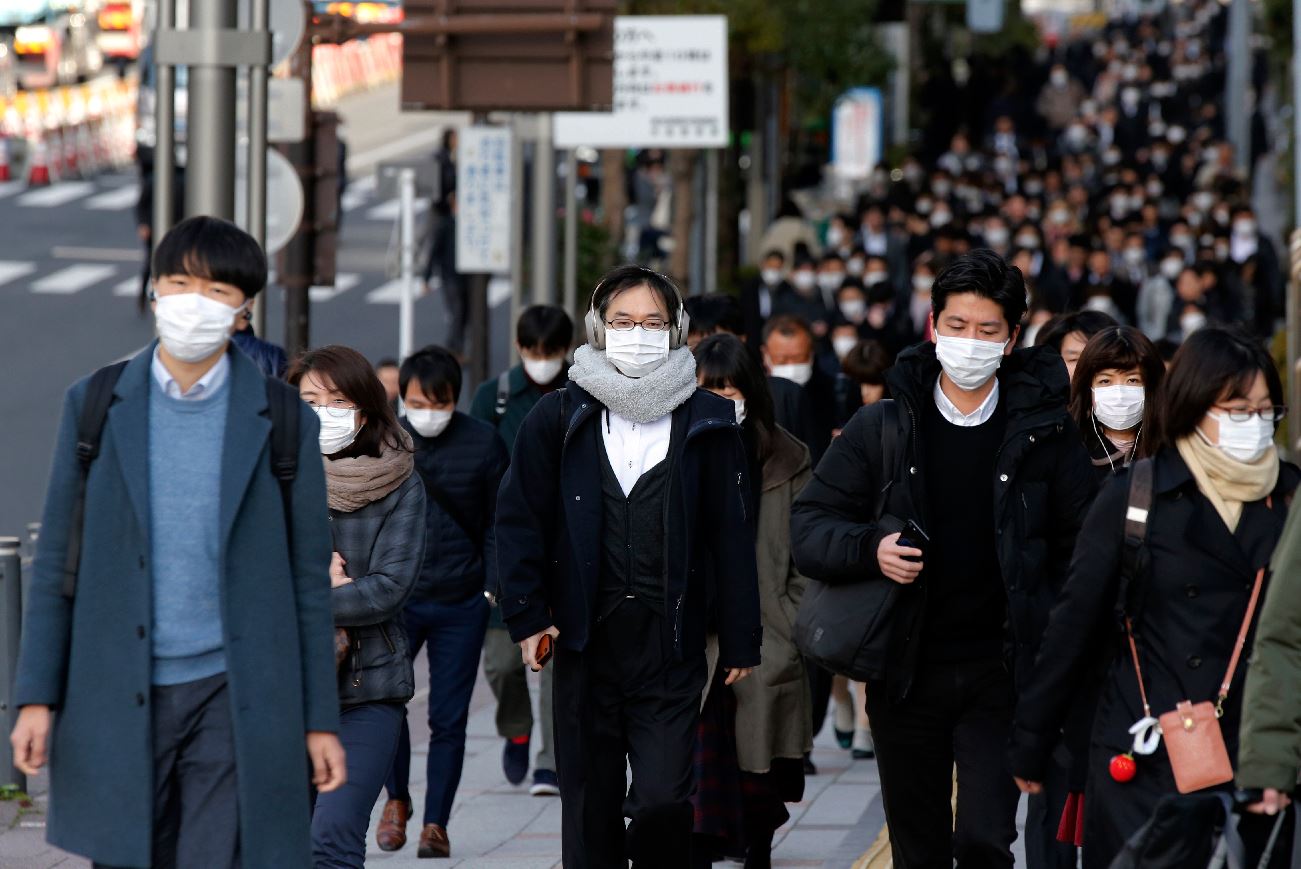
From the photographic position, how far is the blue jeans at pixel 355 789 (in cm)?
583

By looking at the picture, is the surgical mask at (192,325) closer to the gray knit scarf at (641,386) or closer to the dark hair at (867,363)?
the gray knit scarf at (641,386)

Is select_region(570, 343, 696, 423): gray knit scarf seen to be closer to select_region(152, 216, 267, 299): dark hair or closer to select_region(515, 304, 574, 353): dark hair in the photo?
select_region(152, 216, 267, 299): dark hair

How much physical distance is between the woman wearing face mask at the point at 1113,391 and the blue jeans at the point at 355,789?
2.08 metres

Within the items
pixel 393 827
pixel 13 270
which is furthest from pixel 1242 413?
pixel 13 270

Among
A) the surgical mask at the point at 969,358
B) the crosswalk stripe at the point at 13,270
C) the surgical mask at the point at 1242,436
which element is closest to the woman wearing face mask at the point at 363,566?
the surgical mask at the point at 969,358

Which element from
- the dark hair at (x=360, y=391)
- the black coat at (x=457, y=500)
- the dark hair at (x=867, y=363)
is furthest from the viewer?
the dark hair at (x=867, y=363)

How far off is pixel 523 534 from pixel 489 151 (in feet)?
41.5

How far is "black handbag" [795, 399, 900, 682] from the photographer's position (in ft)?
18.4

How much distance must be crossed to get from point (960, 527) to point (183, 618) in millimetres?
1980

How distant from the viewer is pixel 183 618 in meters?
4.62

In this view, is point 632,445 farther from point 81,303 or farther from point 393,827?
point 81,303

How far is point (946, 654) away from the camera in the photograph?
5.68m

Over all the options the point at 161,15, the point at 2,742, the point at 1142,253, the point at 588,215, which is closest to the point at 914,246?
the point at 1142,253

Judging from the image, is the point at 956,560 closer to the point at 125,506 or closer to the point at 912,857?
the point at 912,857
